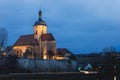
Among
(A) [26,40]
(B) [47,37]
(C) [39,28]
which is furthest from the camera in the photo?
(C) [39,28]

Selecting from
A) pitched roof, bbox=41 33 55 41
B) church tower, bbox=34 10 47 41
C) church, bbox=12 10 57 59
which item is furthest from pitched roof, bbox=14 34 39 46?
pitched roof, bbox=41 33 55 41

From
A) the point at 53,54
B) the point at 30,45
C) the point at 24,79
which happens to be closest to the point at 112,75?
the point at 24,79

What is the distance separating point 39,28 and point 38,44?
20.2 ft

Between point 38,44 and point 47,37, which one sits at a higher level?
point 47,37

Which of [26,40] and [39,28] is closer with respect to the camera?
[26,40]

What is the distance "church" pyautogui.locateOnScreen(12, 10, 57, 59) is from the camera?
93688mm

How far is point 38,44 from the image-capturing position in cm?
9844

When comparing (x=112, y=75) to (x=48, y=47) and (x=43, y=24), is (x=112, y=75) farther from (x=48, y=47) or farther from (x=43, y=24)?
(x=43, y=24)

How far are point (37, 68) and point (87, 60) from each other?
32112 mm

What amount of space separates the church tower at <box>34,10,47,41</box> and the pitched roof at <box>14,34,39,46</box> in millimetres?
1528

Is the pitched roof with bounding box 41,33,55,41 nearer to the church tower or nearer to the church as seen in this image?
the church

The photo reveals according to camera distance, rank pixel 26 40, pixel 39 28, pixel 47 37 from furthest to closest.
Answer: pixel 39 28 → pixel 26 40 → pixel 47 37

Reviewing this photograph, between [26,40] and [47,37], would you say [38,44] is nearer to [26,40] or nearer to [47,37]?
[47,37]

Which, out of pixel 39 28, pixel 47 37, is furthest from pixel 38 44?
pixel 39 28
